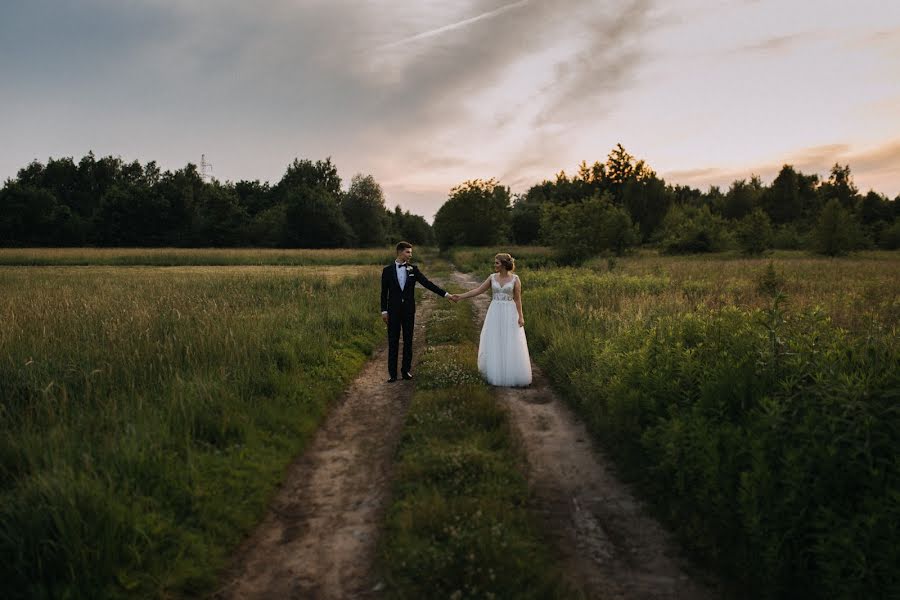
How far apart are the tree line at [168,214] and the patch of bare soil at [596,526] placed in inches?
3180

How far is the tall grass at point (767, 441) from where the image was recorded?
350 centimetres

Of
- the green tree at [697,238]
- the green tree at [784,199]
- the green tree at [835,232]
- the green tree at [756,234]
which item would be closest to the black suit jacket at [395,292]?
the green tree at [756,234]

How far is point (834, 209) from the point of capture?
45438mm

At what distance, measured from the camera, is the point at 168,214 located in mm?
80312

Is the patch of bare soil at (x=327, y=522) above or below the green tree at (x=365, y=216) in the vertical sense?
below

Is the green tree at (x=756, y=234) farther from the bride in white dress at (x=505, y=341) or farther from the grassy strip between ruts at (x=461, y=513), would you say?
the grassy strip between ruts at (x=461, y=513)

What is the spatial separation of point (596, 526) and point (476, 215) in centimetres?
6312

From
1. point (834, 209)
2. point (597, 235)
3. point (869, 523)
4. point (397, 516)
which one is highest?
point (834, 209)

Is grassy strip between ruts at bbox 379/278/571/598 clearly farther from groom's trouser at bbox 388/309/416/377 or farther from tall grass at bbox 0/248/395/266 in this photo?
tall grass at bbox 0/248/395/266

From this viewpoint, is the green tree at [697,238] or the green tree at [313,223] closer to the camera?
the green tree at [697,238]

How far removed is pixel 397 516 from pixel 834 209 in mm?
55765

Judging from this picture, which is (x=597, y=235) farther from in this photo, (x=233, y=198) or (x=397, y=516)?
(x=233, y=198)

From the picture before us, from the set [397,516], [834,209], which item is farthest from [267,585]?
[834,209]

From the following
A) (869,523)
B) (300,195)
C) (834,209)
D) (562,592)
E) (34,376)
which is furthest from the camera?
(300,195)
